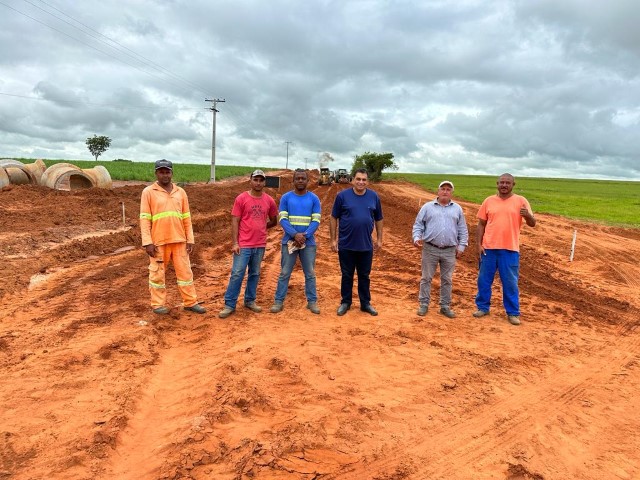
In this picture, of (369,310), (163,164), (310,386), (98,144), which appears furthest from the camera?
(98,144)

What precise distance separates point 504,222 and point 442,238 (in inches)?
31.8

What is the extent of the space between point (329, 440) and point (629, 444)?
2.24m

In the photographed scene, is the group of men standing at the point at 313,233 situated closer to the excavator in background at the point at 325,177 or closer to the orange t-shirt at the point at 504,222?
the orange t-shirt at the point at 504,222

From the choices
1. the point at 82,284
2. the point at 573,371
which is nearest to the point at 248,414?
the point at 573,371

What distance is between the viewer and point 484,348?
4859 millimetres

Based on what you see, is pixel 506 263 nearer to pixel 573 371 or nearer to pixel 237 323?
pixel 573 371

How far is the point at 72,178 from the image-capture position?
66.7 ft

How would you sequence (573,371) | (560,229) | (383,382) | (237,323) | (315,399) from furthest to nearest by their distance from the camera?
1. (560,229)
2. (237,323)
3. (573,371)
4. (383,382)
5. (315,399)

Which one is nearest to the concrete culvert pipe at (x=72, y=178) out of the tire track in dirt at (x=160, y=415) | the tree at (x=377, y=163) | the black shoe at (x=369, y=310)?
the tire track in dirt at (x=160, y=415)

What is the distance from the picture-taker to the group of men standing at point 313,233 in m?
5.44

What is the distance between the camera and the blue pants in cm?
566

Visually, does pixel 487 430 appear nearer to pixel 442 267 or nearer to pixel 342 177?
pixel 442 267

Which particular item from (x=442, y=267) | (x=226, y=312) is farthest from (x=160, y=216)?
(x=442, y=267)

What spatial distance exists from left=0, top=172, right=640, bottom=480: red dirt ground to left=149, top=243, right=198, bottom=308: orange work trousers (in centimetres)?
30
